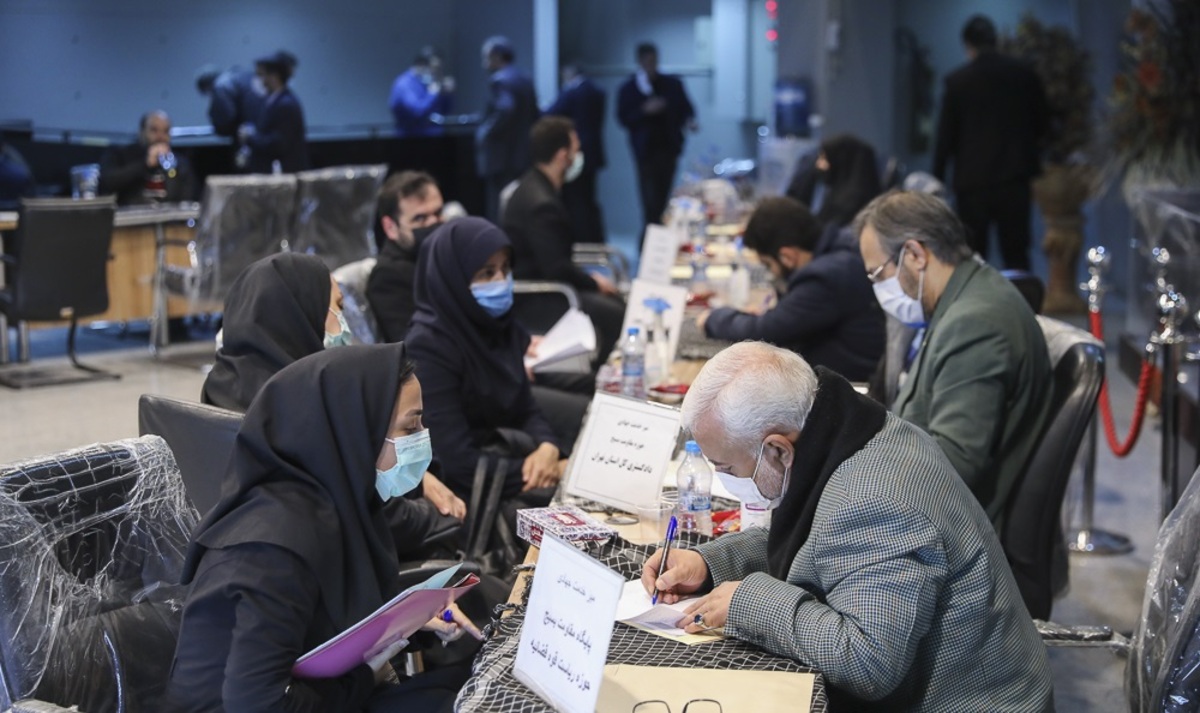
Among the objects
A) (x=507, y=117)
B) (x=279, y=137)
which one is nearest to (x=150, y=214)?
(x=279, y=137)

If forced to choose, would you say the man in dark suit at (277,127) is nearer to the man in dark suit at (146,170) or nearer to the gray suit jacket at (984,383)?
the man in dark suit at (146,170)

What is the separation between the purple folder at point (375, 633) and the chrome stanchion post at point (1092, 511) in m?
3.03

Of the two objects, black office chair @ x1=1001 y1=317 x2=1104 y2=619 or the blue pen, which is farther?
black office chair @ x1=1001 y1=317 x2=1104 y2=619

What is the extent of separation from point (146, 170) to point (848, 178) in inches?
169

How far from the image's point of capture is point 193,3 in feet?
40.4

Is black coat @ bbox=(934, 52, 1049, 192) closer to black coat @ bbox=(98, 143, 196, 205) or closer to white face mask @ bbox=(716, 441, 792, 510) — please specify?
black coat @ bbox=(98, 143, 196, 205)

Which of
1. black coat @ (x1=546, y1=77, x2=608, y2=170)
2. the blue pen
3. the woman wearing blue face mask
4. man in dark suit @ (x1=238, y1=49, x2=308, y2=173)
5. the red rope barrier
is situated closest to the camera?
the blue pen

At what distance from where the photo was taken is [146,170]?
336 inches

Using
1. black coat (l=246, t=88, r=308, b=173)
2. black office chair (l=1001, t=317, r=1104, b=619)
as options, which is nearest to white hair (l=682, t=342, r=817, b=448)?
black office chair (l=1001, t=317, r=1104, b=619)

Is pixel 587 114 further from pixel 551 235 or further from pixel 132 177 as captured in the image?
pixel 551 235

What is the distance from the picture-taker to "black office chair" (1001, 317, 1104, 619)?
2977 mm

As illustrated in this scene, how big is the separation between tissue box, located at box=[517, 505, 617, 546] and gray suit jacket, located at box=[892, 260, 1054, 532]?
0.79 meters

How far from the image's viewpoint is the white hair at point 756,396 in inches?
79.4

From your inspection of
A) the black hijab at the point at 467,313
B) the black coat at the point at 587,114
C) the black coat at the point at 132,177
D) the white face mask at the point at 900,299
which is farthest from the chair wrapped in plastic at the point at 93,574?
the black coat at the point at 587,114
